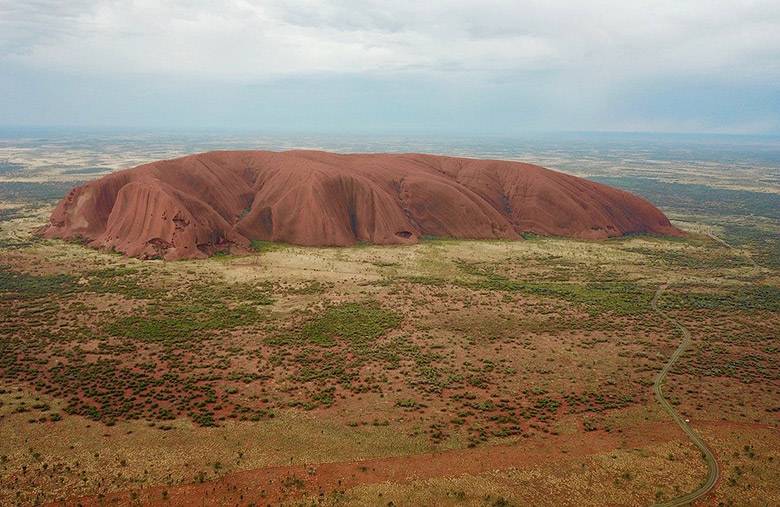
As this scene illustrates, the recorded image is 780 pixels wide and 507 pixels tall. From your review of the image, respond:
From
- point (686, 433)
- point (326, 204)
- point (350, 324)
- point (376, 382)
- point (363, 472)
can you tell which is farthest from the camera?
point (326, 204)

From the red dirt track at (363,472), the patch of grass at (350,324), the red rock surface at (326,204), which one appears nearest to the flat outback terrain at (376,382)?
the red dirt track at (363,472)

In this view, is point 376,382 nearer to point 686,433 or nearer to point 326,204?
point 686,433

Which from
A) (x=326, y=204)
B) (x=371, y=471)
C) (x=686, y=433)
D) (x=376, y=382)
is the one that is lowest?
(x=371, y=471)

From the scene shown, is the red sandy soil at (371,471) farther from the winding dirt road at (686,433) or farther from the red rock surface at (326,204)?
the red rock surface at (326,204)

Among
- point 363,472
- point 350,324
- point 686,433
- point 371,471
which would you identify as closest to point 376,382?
point 371,471

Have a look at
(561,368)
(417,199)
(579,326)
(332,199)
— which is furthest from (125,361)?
(417,199)

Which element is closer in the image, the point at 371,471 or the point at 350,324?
the point at 371,471

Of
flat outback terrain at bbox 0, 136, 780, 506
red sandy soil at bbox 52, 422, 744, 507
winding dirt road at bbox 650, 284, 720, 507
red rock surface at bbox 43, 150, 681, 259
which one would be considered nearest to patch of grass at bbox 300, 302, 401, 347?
flat outback terrain at bbox 0, 136, 780, 506

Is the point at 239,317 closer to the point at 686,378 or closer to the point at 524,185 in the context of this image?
the point at 686,378
